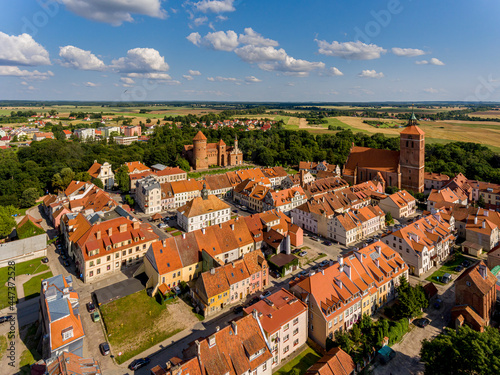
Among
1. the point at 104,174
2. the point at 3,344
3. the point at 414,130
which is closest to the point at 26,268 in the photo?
the point at 3,344

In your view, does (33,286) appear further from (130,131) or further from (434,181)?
(130,131)

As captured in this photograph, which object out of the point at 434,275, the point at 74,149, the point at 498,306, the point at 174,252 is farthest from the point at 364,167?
the point at 74,149

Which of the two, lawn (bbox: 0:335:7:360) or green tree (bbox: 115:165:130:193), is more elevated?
green tree (bbox: 115:165:130:193)

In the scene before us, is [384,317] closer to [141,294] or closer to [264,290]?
[264,290]

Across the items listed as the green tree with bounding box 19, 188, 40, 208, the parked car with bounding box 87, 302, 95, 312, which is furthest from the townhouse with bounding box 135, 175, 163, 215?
the parked car with bounding box 87, 302, 95, 312

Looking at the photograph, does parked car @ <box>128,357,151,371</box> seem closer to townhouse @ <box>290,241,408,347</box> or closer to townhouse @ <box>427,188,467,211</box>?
townhouse @ <box>290,241,408,347</box>

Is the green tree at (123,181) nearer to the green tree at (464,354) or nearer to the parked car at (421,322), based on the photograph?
the parked car at (421,322)

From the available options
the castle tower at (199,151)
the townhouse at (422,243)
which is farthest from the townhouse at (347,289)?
the castle tower at (199,151)
